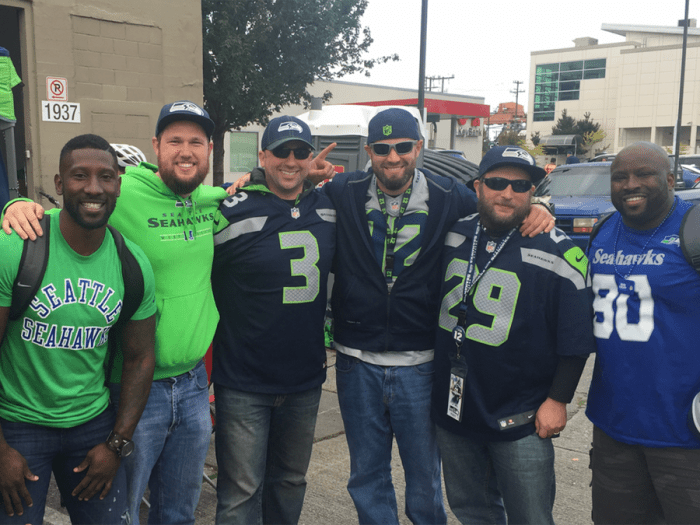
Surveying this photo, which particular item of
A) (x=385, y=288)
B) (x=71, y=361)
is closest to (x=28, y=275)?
(x=71, y=361)

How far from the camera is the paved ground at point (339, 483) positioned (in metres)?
3.95

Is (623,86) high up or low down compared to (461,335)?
up

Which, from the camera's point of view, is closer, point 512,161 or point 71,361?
point 71,361

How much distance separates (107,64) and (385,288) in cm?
893

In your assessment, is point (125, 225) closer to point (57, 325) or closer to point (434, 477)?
point (57, 325)

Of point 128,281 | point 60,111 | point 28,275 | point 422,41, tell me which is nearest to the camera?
point 28,275

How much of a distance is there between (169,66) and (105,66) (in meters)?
1.07

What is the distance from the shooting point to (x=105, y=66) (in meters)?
10.5

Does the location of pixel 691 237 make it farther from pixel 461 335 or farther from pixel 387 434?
pixel 387 434

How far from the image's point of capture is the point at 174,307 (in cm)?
282

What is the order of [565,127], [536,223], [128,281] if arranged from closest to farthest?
1. [128,281]
2. [536,223]
3. [565,127]

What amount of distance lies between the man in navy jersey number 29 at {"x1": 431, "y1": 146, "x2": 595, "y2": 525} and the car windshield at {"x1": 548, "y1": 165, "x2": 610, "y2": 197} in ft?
33.7

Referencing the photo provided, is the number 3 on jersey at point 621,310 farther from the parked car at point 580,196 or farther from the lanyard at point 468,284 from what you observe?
the parked car at point 580,196

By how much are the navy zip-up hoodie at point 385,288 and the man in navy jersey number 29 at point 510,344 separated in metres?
0.19
